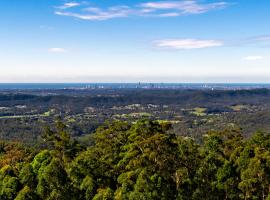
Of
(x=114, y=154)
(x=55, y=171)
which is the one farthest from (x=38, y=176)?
(x=114, y=154)

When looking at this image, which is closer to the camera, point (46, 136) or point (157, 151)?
point (157, 151)

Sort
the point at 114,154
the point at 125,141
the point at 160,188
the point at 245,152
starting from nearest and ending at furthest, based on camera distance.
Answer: the point at 160,188 → the point at 245,152 → the point at 114,154 → the point at 125,141

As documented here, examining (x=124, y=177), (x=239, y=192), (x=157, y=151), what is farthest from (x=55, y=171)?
(x=239, y=192)

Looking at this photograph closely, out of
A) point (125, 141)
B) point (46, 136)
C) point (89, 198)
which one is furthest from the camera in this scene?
point (46, 136)

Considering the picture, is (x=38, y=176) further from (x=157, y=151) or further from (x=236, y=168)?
(x=236, y=168)

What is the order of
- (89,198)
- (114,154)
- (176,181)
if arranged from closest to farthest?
(89,198)
(176,181)
(114,154)

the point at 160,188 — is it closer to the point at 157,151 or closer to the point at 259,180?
the point at 157,151

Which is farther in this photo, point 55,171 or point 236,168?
point 236,168

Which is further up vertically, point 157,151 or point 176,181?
point 157,151

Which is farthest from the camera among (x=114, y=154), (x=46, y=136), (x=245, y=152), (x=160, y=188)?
(x=46, y=136)
